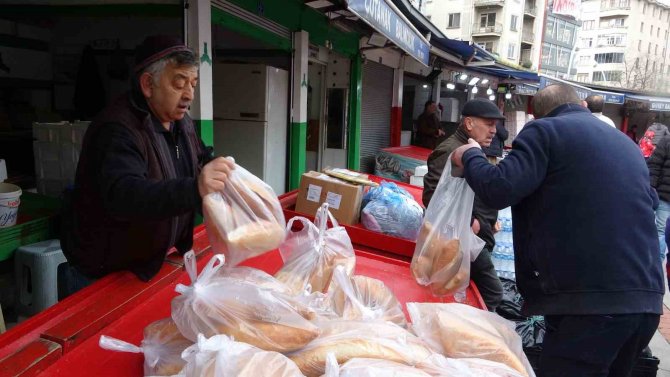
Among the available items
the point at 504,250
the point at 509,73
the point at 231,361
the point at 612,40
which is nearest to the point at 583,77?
the point at 612,40

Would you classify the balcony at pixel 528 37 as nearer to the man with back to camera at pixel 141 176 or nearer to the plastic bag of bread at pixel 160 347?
the man with back to camera at pixel 141 176

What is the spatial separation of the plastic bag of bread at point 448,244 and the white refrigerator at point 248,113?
10.4 feet

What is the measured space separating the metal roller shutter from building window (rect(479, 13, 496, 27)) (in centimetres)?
4704

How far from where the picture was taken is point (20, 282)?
303 centimetres

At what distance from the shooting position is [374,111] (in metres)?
9.36

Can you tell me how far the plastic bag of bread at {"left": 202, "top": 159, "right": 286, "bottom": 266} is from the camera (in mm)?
1316

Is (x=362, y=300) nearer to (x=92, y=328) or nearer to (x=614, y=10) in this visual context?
(x=92, y=328)

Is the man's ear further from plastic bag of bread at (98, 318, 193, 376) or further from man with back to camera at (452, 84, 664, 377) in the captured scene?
man with back to camera at (452, 84, 664, 377)

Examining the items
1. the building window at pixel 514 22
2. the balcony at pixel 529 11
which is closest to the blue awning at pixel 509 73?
the building window at pixel 514 22

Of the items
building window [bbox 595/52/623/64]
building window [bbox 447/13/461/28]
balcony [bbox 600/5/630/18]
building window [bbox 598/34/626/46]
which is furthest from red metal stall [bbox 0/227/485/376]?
balcony [bbox 600/5/630/18]

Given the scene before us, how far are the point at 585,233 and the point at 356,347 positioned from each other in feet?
4.25

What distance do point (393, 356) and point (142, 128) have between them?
1.08 m

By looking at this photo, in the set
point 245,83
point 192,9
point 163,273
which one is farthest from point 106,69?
point 163,273

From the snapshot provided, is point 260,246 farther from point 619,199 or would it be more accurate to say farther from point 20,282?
point 20,282
